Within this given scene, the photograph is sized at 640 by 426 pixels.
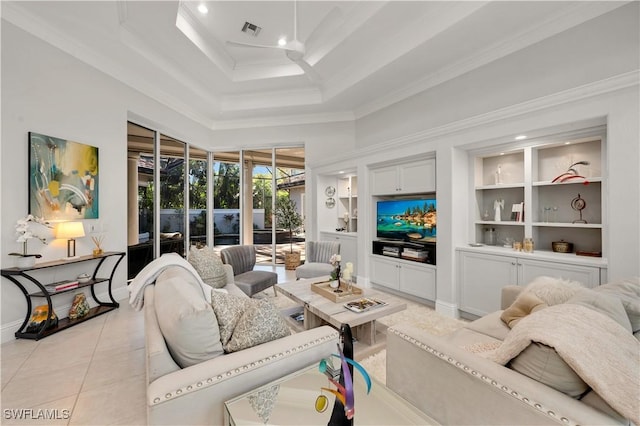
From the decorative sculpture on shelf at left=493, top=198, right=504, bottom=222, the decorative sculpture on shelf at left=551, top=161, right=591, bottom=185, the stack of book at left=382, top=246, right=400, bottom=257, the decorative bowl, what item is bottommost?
the stack of book at left=382, top=246, right=400, bottom=257

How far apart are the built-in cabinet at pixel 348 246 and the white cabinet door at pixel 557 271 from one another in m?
2.46

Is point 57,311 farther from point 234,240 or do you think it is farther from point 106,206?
point 234,240

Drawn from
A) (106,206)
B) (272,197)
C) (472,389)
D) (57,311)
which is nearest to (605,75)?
(472,389)

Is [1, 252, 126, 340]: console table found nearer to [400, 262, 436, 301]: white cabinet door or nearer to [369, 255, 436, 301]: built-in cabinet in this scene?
[369, 255, 436, 301]: built-in cabinet

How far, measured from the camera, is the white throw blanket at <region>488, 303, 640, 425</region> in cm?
91

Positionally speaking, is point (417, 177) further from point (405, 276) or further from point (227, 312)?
point (227, 312)

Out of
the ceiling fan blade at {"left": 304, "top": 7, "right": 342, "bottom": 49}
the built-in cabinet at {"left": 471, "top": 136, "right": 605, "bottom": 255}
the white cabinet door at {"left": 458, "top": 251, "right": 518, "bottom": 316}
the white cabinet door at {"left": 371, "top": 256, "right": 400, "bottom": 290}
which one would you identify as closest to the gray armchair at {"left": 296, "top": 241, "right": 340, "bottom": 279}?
the white cabinet door at {"left": 371, "top": 256, "right": 400, "bottom": 290}

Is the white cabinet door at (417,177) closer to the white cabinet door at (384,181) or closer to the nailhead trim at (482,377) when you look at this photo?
the white cabinet door at (384,181)

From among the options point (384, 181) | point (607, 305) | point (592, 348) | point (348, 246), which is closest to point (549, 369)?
point (592, 348)

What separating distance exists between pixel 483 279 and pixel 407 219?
1318 mm

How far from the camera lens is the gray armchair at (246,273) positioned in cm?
347

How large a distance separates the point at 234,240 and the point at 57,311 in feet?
11.6

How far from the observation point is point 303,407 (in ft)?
3.95

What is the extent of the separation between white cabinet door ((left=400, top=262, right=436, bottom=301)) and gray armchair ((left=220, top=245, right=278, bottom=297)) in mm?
1901
